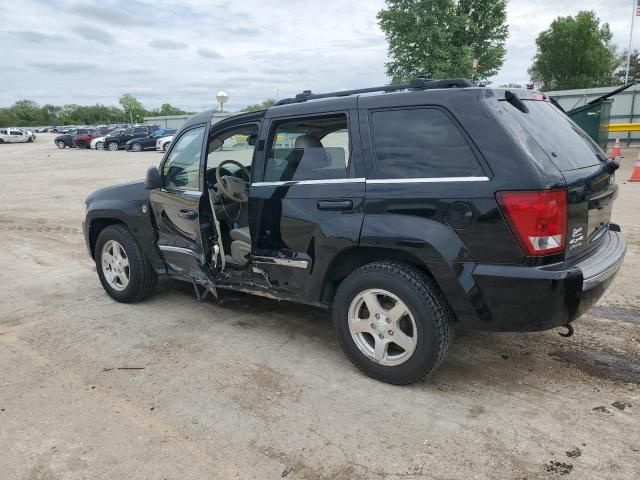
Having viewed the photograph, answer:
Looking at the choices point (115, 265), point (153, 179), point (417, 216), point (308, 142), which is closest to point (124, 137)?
point (115, 265)

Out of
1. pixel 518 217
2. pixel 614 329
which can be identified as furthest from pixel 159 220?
pixel 614 329

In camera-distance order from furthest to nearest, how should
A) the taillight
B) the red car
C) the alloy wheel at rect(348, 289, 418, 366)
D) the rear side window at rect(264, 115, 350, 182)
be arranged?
the red car
the rear side window at rect(264, 115, 350, 182)
the alloy wheel at rect(348, 289, 418, 366)
the taillight

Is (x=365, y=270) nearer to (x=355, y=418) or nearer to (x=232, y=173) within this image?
(x=355, y=418)

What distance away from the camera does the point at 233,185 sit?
4855 millimetres

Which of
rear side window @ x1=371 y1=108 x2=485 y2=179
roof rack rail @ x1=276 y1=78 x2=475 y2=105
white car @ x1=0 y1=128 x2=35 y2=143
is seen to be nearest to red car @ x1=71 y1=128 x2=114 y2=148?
white car @ x1=0 y1=128 x2=35 y2=143

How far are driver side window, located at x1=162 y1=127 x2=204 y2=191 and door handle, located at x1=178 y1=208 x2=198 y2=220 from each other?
20 cm

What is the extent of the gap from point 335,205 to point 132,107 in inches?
5104

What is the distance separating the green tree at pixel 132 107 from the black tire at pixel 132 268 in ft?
386

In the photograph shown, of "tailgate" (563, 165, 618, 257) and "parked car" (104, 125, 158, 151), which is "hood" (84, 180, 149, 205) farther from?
"parked car" (104, 125, 158, 151)

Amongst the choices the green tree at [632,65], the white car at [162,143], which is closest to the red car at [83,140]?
the white car at [162,143]

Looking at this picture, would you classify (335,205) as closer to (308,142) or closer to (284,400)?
(308,142)

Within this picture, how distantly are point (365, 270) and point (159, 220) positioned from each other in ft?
7.46

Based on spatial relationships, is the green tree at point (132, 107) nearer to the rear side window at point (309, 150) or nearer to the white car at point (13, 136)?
the white car at point (13, 136)

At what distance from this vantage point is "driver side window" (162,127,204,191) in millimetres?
4418
